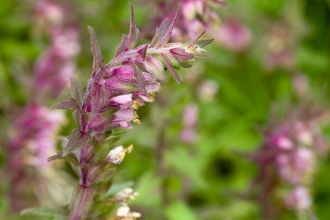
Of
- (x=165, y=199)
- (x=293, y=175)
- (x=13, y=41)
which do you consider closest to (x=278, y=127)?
(x=293, y=175)

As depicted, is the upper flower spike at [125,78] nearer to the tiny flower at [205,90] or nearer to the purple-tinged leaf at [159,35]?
the purple-tinged leaf at [159,35]

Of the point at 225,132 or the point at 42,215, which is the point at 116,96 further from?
the point at 225,132

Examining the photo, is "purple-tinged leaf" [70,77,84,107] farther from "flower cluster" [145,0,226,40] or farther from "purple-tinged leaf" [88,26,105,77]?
"flower cluster" [145,0,226,40]

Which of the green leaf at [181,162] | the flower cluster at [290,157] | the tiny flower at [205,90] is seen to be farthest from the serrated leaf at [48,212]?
the tiny flower at [205,90]

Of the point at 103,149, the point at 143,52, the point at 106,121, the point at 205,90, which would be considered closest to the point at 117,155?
the point at 103,149

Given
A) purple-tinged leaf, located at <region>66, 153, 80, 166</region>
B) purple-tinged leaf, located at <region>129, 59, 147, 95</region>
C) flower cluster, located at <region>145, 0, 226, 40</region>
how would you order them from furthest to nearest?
flower cluster, located at <region>145, 0, 226, 40</region> < purple-tinged leaf, located at <region>66, 153, 80, 166</region> < purple-tinged leaf, located at <region>129, 59, 147, 95</region>

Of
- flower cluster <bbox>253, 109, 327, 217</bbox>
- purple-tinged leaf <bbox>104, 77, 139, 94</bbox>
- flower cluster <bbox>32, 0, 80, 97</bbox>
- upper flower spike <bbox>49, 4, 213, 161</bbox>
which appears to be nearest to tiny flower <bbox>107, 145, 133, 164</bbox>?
upper flower spike <bbox>49, 4, 213, 161</bbox>
